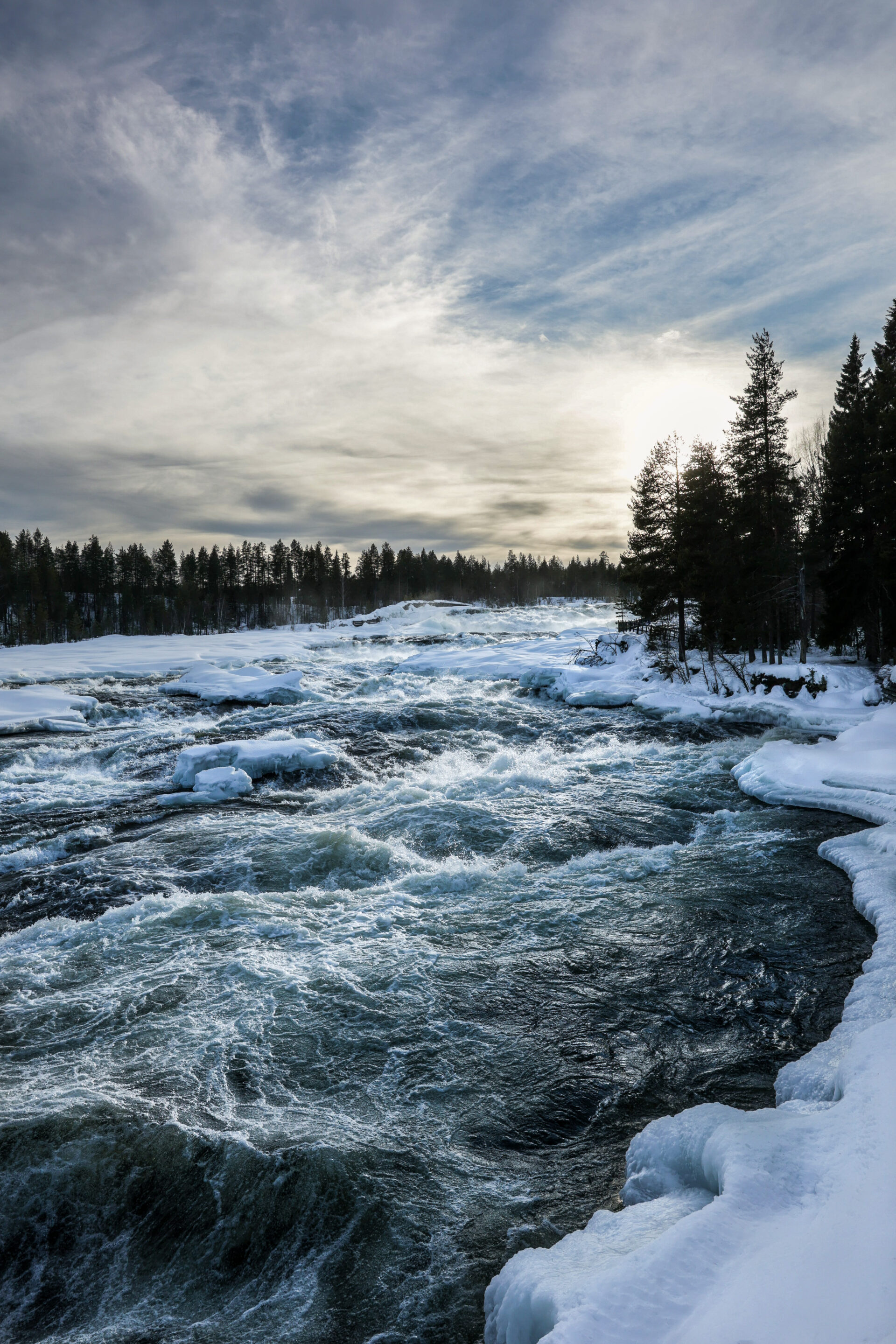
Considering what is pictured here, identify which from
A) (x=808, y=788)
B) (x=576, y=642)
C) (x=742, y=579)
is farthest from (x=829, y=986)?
(x=576, y=642)

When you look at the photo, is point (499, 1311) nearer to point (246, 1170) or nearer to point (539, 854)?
point (246, 1170)

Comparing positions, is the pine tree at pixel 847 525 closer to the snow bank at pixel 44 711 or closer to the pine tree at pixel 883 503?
the pine tree at pixel 883 503

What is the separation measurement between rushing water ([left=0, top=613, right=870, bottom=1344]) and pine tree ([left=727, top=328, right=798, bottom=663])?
1740 centimetres

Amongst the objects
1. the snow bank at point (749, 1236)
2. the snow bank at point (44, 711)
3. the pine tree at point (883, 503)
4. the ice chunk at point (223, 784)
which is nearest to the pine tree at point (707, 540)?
the pine tree at point (883, 503)

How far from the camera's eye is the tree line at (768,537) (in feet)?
79.3

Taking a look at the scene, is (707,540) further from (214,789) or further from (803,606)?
(214,789)

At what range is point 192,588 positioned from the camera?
80.2 m

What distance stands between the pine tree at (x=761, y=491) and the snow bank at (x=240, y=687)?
1818cm

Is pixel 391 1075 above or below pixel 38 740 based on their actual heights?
below

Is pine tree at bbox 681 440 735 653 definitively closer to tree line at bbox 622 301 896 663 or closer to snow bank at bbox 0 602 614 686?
tree line at bbox 622 301 896 663

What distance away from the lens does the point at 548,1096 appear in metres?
4.81

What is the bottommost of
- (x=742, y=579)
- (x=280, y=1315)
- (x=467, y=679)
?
(x=280, y=1315)

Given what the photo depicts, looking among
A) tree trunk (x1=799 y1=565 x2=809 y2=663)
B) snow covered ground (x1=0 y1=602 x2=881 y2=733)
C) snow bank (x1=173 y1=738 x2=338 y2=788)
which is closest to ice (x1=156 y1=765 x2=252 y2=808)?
snow bank (x1=173 y1=738 x2=338 y2=788)

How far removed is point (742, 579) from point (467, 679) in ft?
40.0
